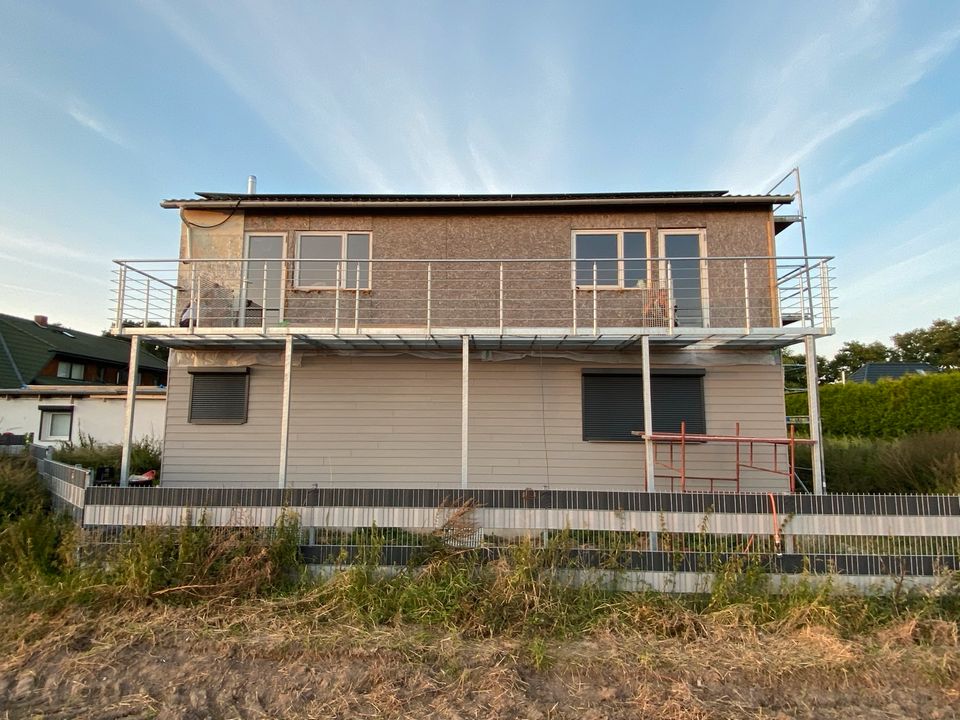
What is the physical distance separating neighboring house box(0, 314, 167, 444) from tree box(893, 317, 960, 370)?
42.7 metres

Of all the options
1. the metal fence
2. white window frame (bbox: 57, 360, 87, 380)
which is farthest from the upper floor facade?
white window frame (bbox: 57, 360, 87, 380)

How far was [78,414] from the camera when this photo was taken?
1716cm

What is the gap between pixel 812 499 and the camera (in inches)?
183

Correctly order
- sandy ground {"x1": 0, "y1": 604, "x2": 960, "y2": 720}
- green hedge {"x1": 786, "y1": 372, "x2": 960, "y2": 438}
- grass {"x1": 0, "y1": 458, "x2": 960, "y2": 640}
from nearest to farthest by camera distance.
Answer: sandy ground {"x1": 0, "y1": 604, "x2": 960, "y2": 720} < grass {"x1": 0, "y1": 458, "x2": 960, "y2": 640} < green hedge {"x1": 786, "y1": 372, "x2": 960, "y2": 438}

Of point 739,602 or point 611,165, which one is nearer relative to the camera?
point 739,602

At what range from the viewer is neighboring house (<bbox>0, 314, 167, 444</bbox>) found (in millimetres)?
16922

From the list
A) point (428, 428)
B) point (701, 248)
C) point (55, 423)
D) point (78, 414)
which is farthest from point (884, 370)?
point (55, 423)

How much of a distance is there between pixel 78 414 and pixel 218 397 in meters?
12.4

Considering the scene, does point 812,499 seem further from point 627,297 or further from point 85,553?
point 85,553

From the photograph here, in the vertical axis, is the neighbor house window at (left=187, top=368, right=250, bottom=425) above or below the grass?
above

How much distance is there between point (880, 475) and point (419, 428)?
7327 mm

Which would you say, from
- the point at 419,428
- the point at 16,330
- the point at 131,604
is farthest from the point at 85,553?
the point at 16,330

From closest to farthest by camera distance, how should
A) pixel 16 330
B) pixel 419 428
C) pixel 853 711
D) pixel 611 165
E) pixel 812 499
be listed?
1. pixel 853 711
2. pixel 812 499
3. pixel 419 428
4. pixel 611 165
5. pixel 16 330

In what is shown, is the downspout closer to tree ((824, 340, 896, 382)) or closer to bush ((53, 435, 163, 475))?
bush ((53, 435, 163, 475))
